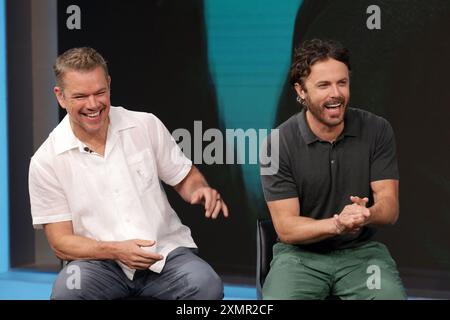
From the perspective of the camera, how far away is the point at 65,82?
8.68ft

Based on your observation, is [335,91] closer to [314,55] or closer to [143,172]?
[314,55]

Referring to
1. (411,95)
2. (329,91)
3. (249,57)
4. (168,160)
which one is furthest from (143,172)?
(411,95)

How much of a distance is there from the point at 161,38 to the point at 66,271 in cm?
176

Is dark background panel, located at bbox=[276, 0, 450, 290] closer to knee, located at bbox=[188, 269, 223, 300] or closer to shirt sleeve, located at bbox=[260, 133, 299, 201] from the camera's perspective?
shirt sleeve, located at bbox=[260, 133, 299, 201]

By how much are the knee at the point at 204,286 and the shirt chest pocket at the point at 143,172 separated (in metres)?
0.35

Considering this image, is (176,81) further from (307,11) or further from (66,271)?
(66,271)

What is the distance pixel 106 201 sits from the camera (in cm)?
268

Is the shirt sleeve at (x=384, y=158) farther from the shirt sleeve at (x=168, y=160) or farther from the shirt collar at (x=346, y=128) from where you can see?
the shirt sleeve at (x=168, y=160)

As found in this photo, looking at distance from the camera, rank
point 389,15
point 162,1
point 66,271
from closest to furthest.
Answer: point 66,271 < point 389,15 < point 162,1

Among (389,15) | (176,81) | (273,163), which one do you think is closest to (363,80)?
(389,15)

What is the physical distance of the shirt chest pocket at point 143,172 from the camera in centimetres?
271

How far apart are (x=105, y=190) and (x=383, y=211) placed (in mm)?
925

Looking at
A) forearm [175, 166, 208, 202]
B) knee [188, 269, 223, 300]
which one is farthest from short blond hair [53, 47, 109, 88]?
knee [188, 269, 223, 300]

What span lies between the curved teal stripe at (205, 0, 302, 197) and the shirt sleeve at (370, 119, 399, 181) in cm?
123
